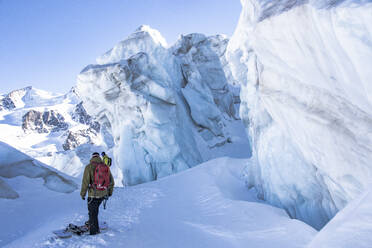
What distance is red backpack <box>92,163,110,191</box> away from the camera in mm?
4630

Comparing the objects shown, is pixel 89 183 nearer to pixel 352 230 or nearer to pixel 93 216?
pixel 93 216

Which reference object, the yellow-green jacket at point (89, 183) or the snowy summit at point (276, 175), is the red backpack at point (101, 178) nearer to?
the yellow-green jacket at point (89, 183)

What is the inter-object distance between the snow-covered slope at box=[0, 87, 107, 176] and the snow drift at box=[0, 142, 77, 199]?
20.2 meters

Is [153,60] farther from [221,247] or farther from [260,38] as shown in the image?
[221,247]

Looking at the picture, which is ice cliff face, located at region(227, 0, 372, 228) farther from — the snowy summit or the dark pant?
the dark pant

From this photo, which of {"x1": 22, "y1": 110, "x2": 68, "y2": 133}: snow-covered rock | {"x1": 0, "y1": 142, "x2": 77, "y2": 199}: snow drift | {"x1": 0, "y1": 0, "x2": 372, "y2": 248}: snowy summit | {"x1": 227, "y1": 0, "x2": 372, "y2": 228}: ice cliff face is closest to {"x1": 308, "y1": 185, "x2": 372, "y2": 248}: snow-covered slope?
{"x1": 0, "y1": 0, "x2": 372, "y2": 248}: snowy summit

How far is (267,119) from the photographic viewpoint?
29.5 ft

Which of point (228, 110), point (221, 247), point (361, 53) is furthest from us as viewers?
point (228, 110)

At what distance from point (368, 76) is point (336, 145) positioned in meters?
1.72

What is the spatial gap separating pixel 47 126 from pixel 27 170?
229ft

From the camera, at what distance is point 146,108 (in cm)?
1730

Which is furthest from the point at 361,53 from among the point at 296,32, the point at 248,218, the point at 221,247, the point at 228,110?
the point at 228,110

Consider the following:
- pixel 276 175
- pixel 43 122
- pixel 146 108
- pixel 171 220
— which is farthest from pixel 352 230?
pixel 43 122

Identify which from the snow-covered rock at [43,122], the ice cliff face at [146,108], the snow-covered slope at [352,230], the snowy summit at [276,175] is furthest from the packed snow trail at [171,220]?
the snow-covered rock at [43,122]
